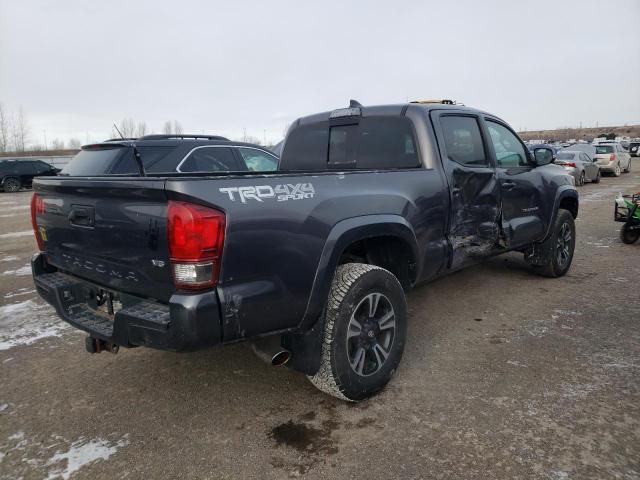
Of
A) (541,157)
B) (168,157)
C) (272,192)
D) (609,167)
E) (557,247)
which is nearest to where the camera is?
(272,192)

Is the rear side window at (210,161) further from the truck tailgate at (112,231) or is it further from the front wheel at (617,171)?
the front wheel at (617,171)

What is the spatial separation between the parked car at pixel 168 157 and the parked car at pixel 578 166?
46.1 ft

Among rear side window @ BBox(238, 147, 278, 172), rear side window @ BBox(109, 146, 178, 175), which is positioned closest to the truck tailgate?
rear side window @ BBox(109, 146, 178, 175)

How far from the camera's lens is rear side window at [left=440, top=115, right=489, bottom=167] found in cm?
395

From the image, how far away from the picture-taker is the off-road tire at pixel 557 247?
5.44 metres

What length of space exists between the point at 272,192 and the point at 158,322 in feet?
2.79

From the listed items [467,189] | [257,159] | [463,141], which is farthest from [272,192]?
[257,159]

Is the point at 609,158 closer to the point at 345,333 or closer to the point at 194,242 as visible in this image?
the point at 345,333

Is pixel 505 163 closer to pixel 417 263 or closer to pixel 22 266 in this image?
pixel 417 263

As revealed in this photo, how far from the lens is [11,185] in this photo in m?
22.2

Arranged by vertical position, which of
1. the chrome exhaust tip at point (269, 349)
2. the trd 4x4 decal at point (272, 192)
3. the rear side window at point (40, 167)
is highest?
the rear side window at point (40, 167)

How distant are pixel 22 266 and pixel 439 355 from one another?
6.14m

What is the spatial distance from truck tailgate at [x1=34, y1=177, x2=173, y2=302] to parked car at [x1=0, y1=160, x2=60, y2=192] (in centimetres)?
2186

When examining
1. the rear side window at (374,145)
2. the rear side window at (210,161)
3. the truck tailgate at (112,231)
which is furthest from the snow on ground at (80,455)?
the rear side window at (210,161)
